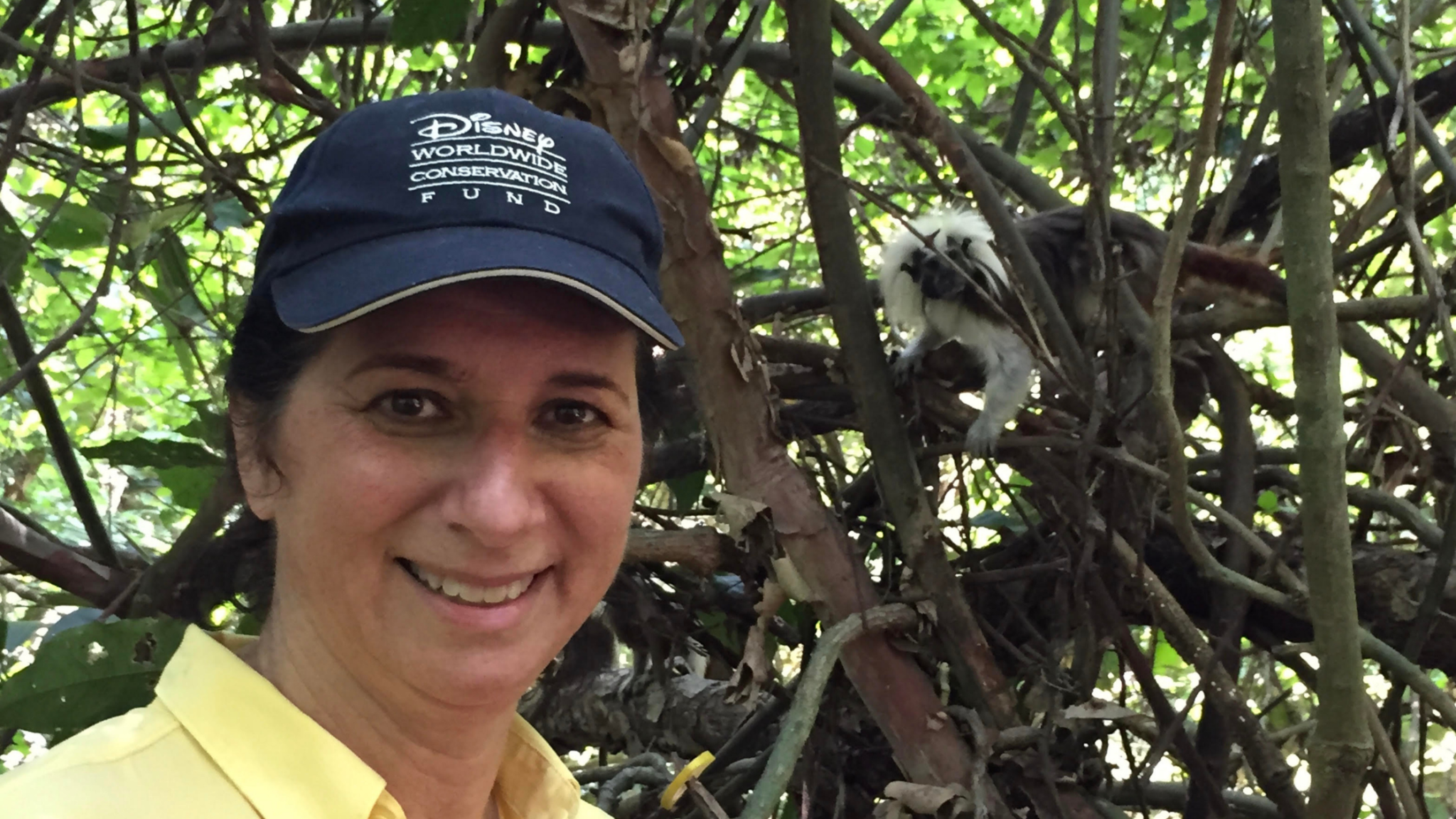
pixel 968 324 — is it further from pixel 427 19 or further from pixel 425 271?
pixel 425 271

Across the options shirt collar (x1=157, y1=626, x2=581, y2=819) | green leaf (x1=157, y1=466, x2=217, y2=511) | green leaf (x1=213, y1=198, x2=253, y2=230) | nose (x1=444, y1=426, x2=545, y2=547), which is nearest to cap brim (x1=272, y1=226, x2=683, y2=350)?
nose (x1=444, y1=426, x2=545, y2=547)

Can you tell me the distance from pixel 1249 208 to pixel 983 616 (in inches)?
40.1

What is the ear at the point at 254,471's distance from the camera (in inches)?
38.4

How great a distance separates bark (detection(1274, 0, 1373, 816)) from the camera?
977mm

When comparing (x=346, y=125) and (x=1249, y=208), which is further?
(x=1249, y=208)

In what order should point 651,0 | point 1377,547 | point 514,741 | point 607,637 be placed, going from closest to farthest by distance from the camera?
1. point 514,741
2. point 651,0
3. point 1377,547
4. point 607,637

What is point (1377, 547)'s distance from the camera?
1.59 metres

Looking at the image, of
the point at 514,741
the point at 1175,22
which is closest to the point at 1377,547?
the point at 514,741

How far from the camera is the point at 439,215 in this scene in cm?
90

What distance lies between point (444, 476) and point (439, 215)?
208 millimetres

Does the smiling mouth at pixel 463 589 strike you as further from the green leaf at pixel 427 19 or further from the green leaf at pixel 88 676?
the green leaf at pixel 427 19

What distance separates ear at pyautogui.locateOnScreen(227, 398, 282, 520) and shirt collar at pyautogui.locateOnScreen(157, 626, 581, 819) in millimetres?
122

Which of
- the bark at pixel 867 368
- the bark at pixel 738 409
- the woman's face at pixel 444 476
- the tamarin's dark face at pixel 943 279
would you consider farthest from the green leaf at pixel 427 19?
the tamarin's dark face at pixel 943 279

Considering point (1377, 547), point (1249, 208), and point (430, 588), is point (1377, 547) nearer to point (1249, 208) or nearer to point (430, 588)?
point (1249, 208)
